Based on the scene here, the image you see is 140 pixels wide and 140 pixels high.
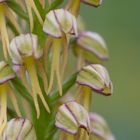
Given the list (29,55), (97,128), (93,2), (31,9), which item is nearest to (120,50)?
(97,128)

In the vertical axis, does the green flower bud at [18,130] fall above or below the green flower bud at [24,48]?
below

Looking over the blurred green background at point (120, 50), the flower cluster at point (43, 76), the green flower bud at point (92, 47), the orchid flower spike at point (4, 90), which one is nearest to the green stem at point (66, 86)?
the flower cluster at point (43, 76)

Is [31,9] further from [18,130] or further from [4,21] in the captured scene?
[18,130]

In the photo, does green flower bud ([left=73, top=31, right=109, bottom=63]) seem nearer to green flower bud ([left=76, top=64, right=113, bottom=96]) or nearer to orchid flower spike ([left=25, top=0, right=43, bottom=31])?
green flower bud ([left=76, top=64, right=113, bottom=96])

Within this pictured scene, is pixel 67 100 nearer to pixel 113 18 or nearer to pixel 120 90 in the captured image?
pixel 120 90

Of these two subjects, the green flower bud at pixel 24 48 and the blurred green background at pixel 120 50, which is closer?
the green flower bud at pixel 24 48

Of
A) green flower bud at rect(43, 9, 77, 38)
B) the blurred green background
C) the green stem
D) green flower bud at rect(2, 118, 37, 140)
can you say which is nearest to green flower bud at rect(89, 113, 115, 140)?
the green stem

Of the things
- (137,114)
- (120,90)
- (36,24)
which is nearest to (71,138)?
(36,24)

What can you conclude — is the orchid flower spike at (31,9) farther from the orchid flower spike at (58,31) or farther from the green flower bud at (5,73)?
the green flower bud at (5,73)
